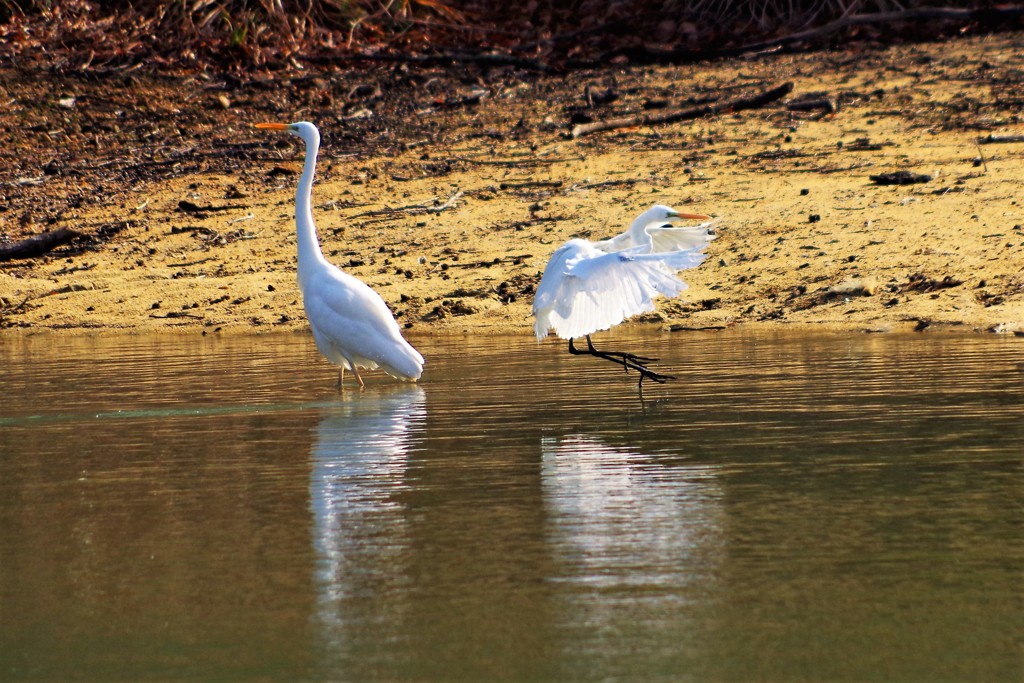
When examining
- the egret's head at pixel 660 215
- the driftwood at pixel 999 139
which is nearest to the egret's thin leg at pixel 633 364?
the egret's head at pixel 660 215

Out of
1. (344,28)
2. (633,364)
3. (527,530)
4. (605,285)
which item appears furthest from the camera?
(344,28)

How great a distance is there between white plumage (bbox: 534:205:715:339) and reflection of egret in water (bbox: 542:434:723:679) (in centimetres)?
160

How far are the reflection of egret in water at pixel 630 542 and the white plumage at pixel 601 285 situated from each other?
1.60 metres

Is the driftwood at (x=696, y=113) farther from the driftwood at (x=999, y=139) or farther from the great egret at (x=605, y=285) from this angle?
the great egret at (x=605, y=285)

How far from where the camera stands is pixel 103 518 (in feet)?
17.3

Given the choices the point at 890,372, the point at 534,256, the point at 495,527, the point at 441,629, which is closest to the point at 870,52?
the point at 534,256

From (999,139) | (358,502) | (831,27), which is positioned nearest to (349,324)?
(358,502)

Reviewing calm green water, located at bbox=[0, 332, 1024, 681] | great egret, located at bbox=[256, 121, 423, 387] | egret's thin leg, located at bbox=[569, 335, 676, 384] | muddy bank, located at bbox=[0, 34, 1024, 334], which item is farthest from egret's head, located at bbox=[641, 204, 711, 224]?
muddy bank, located at bbox=[0, 34, 1024, 334]

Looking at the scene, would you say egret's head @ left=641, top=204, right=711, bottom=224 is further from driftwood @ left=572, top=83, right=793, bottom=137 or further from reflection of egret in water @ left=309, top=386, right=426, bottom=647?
driftwood @ left=572, top=83, right=793, bottom=137

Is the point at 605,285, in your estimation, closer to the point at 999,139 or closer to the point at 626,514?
the point at 626,514

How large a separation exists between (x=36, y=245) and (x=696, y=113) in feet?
22.7

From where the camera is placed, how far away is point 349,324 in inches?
378

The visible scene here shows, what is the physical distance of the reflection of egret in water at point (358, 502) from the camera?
13.8ft

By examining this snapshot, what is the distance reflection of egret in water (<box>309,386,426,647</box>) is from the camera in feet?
13.8
